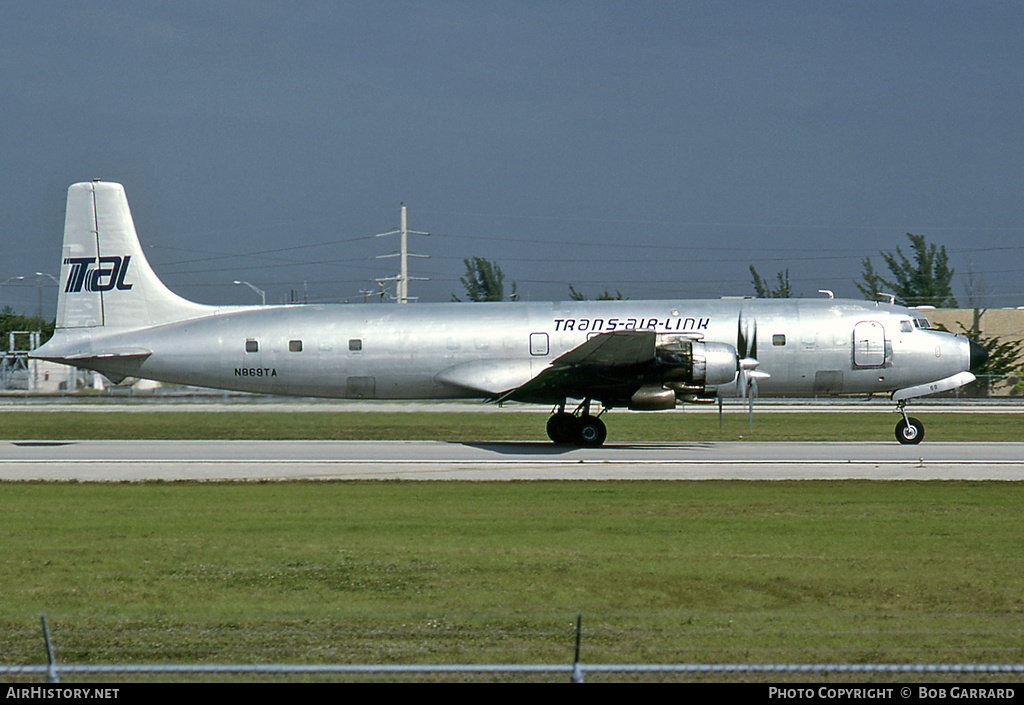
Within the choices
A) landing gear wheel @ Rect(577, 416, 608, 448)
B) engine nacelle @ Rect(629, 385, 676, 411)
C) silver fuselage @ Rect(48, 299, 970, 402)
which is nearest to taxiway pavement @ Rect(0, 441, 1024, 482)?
landing gear wheel @ Rect(577, 416, 608, 448)

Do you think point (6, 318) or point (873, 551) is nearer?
point (873, 551)

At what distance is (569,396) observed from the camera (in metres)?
28.4

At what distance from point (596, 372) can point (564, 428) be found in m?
2.56

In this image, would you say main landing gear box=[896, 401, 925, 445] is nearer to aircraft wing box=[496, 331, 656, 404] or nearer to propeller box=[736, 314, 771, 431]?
propeller box=[736, 314, 771, 431]

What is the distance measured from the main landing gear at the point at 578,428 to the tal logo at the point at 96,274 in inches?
587

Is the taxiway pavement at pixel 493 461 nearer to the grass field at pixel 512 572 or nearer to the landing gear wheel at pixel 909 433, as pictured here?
the landing gear wheel at pixel 909 433

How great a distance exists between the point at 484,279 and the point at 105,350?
8172 cm

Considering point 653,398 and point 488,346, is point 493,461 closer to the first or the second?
point 653,398

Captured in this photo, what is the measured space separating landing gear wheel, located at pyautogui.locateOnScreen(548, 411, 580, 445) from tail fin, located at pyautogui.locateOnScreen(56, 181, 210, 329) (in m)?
13.4

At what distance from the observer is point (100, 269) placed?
101ft

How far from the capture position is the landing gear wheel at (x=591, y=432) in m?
28.5

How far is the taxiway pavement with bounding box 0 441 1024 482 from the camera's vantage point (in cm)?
2222

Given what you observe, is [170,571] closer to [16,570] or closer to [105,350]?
[16,570]

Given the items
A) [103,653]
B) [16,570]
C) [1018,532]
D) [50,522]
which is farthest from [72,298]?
[1018,532]
